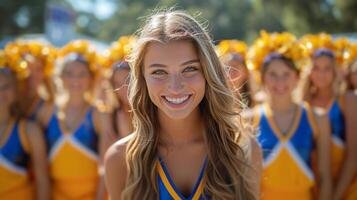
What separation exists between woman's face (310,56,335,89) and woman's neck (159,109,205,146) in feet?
7.46

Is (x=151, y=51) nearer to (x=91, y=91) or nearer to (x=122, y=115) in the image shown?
(x=122, y=115)

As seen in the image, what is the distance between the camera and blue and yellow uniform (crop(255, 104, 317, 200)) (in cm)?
366

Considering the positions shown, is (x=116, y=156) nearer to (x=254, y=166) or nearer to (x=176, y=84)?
(x=176, y=84)

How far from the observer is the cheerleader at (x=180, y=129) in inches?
82.2

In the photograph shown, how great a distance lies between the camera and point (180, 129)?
2352 mm

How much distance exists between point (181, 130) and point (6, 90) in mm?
2158

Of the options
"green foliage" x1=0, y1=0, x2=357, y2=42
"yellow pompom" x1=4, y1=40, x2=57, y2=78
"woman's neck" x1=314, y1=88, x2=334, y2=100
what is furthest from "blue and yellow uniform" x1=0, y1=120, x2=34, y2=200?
"woman's neck" x1=314, y1=88, x2=334, y2=100

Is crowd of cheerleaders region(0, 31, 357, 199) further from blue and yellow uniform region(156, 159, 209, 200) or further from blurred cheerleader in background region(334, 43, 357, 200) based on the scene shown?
blue and yellow uniform region(156, 159, 209, 200)

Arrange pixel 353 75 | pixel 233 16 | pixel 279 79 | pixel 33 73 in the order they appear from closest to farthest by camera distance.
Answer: pixel 279 79 → pixel 353 75 → pixel 33 73 → pixel 233 16

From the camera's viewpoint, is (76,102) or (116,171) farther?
(76,102)

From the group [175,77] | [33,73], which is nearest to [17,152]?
[33,73]

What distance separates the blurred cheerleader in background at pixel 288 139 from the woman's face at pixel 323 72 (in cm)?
46

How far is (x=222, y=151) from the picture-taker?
224 centimetres

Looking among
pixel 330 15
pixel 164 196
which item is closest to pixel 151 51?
pixel 164 196
